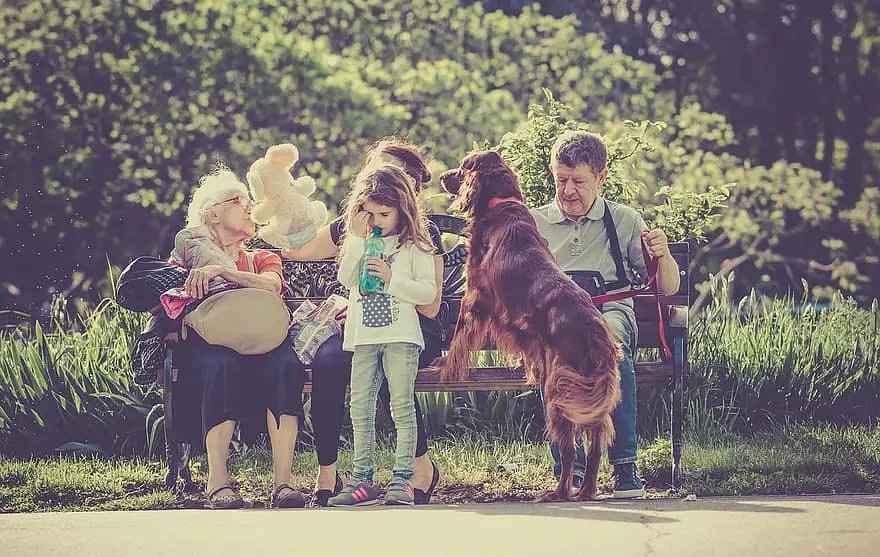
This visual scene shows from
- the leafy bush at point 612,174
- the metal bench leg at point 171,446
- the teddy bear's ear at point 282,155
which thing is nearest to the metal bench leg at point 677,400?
the leafy bush at point 612,174

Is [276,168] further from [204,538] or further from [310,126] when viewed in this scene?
[310,126]

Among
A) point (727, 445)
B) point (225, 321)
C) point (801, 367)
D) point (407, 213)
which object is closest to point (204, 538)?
point (225, 321)

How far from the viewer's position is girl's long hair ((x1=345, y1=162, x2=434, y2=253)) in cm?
625

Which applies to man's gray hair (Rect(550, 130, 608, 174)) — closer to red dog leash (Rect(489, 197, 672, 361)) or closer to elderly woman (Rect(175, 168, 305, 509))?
red dog leash (Rect(489, 197, 672, 361))

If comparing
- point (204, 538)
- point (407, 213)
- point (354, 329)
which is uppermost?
point (407, 213)

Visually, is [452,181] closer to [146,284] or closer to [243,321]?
[243,321]

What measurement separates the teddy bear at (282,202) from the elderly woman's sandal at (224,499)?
119 cm

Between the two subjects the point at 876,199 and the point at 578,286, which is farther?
the point at 876,199

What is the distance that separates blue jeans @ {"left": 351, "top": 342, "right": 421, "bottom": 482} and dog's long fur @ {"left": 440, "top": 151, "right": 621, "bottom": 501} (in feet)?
1.09

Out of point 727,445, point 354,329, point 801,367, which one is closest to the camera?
point 354,329

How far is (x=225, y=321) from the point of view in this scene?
20.5ft

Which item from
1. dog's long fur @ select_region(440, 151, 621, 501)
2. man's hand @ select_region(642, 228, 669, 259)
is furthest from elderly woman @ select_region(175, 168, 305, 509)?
man's hand @ select_region(642, 228, 669, 259)

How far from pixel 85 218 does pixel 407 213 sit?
8.92 metres

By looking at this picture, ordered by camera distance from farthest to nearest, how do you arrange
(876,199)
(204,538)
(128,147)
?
(876,199) → (128,147) → (204,538)
